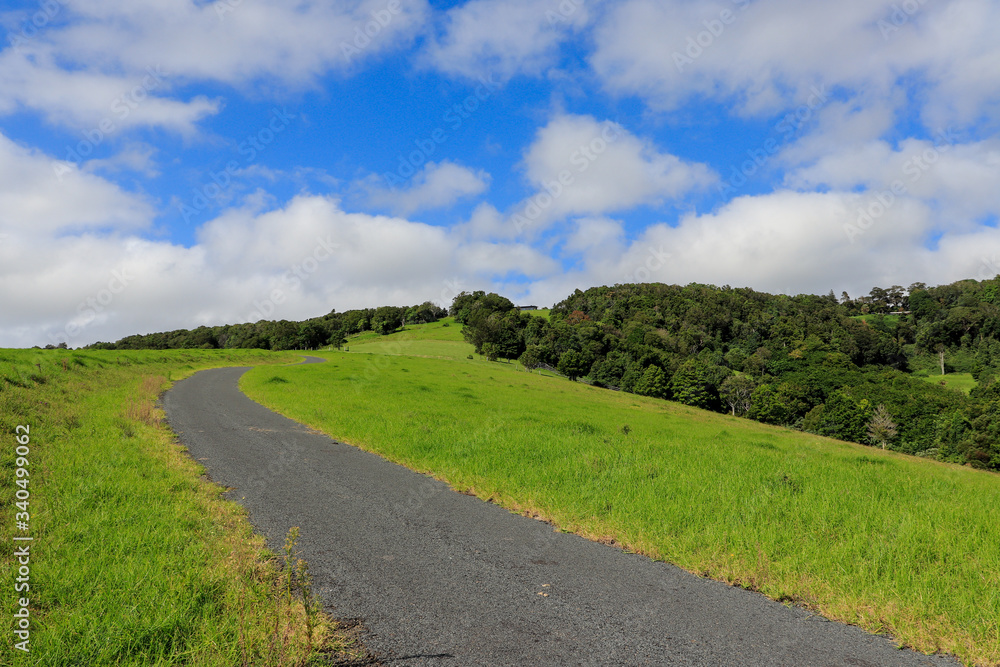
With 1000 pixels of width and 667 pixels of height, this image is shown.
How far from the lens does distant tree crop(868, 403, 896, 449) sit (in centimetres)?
7381

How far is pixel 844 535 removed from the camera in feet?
23.2

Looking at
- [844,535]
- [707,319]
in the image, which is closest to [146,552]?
[844,535]

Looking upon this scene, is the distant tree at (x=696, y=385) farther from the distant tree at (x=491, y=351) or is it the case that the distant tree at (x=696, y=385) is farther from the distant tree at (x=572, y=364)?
the distant tree at (x=491, y=351)

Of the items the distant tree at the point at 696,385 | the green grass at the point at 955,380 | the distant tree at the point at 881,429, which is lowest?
the distant tree at the point at 881,429

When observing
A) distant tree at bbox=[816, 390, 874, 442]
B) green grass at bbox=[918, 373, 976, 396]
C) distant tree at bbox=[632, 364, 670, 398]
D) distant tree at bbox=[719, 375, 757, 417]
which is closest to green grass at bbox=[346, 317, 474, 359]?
distant tree at bbox=[632, 364, 670, 398]

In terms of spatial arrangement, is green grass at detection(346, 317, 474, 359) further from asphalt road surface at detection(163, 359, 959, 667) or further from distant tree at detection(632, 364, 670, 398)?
asphalt road surface at detection(163, 359, 959, 667)

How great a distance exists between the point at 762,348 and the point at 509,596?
141 meters

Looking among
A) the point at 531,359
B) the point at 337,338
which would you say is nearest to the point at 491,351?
the point at 531,359

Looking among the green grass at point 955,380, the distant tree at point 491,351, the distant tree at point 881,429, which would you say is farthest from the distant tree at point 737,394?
the distant tree at point 491,351

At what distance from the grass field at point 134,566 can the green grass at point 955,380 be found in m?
142

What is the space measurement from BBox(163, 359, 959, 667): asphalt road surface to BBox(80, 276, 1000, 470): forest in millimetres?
79021

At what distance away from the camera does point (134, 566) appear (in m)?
5.42

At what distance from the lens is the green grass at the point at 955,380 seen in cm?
10644

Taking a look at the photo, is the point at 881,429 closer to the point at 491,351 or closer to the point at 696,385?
the point at 696,385
